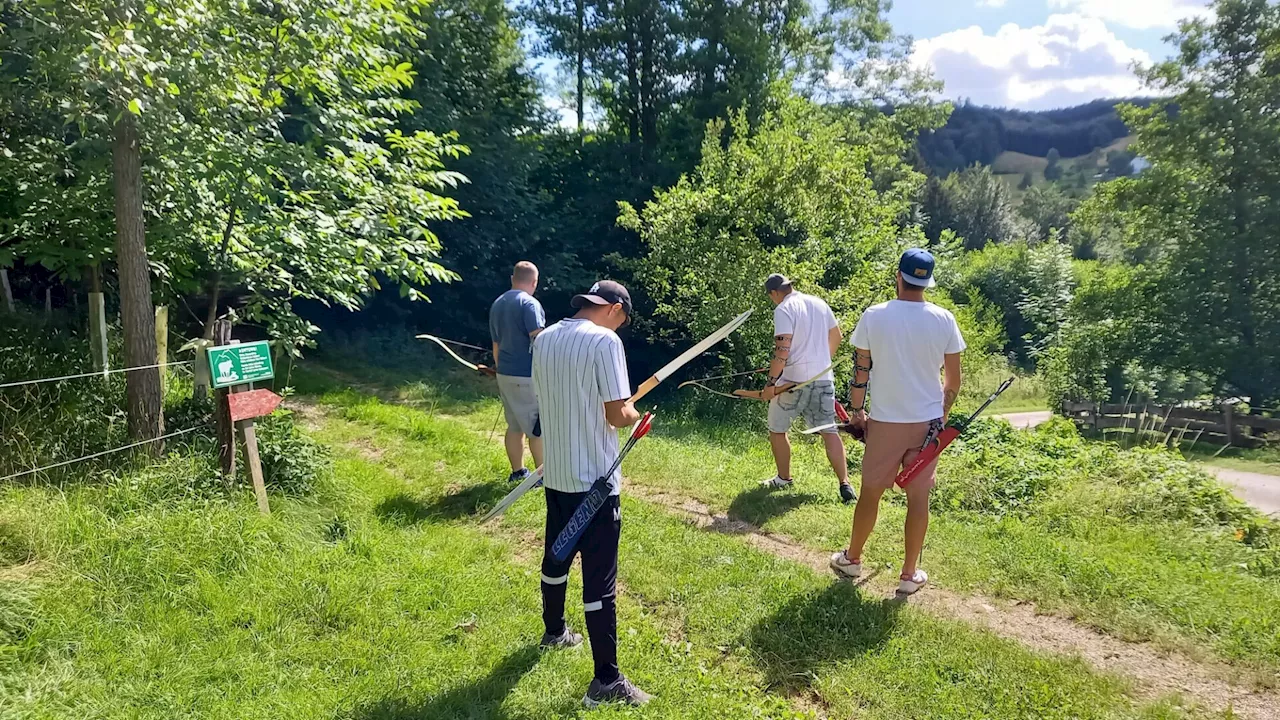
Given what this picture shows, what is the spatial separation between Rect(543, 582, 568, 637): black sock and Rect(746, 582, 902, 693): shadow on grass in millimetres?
995

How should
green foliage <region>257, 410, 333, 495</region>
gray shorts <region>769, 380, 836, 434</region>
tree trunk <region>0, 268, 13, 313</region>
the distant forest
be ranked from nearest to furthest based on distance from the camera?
green foliage <region>257, 410, 333, 495</region> < gray shorts <region>769, 380, 836, 434</region> < tree trunk <region>0, 268, 13, 313</region> < the distant forest

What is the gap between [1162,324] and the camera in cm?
2195

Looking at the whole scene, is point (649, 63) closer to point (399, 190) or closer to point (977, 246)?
point (399, 190)

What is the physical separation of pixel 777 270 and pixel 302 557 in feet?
28.3

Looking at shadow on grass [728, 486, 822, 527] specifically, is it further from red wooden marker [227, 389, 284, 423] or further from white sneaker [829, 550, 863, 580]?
red wooden marker [227, 389, 284, 423]

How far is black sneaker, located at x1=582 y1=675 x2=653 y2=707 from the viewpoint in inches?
123

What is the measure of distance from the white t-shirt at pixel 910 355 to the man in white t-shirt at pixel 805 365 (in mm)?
1608

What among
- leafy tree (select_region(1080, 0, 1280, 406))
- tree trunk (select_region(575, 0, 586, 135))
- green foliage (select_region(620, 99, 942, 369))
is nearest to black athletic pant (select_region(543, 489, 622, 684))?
green foliage (select_region(620, 99, 942, 369))

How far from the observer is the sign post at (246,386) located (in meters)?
4.52

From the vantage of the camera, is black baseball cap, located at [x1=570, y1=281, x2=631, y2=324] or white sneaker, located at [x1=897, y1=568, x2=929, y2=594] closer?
black baseball cap, located at [x1=570, y1=281, x2=631, y2=324]

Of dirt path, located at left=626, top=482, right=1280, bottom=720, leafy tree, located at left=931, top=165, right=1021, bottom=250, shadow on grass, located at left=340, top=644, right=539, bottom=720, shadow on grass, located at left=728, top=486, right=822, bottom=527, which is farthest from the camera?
leafy tree, located at left=931, top=165, right=1021, bottom=250

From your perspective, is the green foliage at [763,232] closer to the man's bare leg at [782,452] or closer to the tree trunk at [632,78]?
the man's bare leg at [782,452]

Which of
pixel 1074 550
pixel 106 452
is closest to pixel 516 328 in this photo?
pixel 106 452

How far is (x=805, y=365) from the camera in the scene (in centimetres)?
590
